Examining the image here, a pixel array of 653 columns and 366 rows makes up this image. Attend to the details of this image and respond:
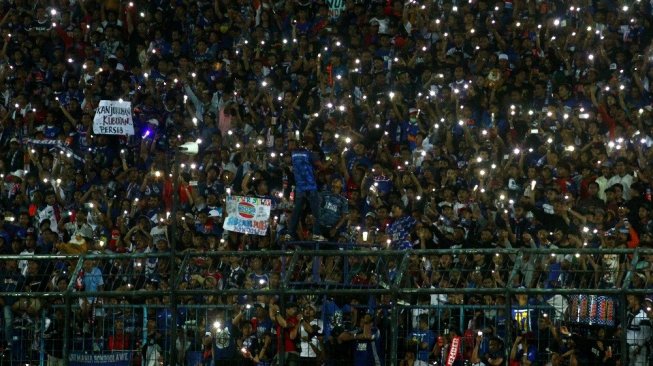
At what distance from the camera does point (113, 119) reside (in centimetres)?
1972

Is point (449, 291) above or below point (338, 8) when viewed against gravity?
below

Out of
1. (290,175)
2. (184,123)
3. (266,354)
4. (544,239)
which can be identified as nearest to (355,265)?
(266,354)

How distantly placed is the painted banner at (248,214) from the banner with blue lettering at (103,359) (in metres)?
3.26

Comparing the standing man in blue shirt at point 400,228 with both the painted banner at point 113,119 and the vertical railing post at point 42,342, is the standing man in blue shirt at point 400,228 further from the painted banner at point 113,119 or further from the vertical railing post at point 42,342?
the vertical railing post at point 42,342

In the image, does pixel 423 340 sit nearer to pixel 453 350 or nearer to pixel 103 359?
pixel 453 350

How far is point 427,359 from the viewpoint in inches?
471

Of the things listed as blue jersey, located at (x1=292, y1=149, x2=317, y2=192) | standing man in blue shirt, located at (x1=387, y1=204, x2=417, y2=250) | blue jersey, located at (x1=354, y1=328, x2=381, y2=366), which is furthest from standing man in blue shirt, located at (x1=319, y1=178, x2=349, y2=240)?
blue jersey, located at (x1=354, y1=328, x2=381, y2=366)

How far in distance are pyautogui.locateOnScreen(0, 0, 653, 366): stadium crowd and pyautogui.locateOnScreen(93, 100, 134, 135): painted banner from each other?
0.40ft

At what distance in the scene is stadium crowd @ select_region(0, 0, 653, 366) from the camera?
40.2 feet

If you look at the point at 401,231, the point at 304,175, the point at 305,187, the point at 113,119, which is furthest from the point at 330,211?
the point at 113,119

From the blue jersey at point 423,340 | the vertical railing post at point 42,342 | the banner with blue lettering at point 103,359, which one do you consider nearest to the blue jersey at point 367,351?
the blue jersey at point 423,340

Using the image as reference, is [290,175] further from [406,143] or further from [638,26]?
[638,26]

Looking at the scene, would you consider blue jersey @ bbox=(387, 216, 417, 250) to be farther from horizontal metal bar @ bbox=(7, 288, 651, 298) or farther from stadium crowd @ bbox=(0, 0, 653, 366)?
horizontal metal bar @ bbox=(7, 288, 651, 298)

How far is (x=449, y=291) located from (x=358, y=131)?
848cm
